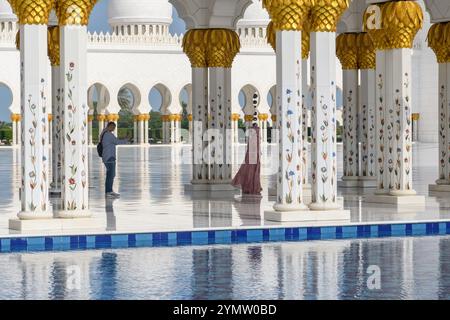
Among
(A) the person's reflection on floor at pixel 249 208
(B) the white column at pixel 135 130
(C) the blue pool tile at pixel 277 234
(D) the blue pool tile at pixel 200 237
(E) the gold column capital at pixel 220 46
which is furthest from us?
(B) the white column at pixel 135 130

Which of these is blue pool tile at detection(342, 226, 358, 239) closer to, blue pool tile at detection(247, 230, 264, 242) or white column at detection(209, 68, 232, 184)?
blue pool tile at detection(247, 230, 264, 242)

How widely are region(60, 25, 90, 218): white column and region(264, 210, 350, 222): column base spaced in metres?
1.52

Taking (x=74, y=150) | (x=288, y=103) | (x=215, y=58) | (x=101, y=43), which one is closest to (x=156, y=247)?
(x=74, y=150)

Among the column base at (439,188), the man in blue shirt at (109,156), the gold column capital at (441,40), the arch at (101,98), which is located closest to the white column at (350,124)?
the column base at (439,188)

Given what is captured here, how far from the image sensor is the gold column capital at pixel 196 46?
1237 cm

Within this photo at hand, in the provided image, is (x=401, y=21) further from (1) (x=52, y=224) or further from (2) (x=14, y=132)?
(2) (x=14, y=132)

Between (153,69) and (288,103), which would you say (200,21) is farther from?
(153,69)

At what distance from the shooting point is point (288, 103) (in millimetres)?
8227

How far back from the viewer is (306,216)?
→ 825 centimetres

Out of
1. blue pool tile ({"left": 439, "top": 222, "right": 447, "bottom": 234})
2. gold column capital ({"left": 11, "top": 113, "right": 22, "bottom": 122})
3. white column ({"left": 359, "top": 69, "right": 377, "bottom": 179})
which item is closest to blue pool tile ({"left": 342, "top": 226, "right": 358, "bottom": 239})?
blue pool tile ({"left": 439, "top": 222, "right": 447, "bottom": 234})

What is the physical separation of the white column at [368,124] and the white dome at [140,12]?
22972mm

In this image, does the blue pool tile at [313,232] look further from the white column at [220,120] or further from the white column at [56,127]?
the white column at [220,120]
